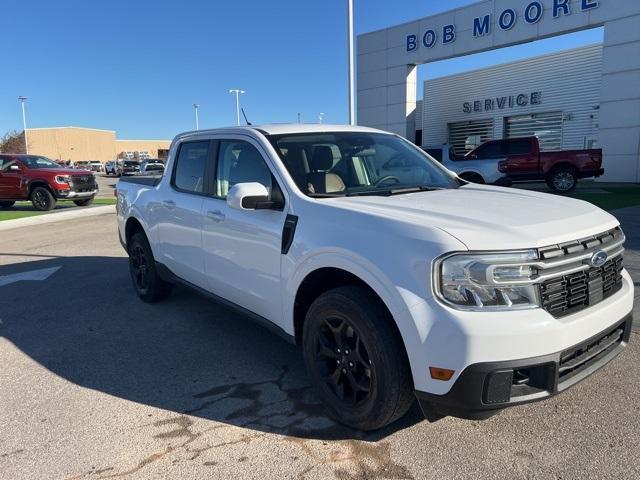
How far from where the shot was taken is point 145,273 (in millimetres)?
5742

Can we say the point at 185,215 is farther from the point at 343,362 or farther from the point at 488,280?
the point at 488,280

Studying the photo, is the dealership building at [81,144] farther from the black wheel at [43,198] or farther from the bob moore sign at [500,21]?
the black wheel at [43,198]

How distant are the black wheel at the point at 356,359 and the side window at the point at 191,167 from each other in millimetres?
2011

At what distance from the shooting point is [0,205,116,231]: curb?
13.6m

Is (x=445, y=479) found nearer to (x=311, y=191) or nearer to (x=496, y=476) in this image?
(x=496, y=476)

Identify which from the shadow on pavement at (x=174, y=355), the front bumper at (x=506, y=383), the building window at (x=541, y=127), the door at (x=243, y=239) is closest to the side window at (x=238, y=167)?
the door at (x=243, y=239)

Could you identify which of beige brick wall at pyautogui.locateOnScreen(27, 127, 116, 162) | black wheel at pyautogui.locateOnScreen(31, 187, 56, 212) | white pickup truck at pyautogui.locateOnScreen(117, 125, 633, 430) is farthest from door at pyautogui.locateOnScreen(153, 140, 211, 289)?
beige brick wall at pyautogui.locateOnScreen(27, 127, 116, 162)

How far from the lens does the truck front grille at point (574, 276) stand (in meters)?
2.53

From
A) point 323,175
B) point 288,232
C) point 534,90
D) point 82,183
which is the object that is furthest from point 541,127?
point 288,232

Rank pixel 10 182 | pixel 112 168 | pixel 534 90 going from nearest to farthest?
pixel 10 182, pixel 534 90, pixel 112 168

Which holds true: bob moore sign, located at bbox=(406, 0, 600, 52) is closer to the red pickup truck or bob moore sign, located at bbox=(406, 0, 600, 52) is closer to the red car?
the red pickup truck

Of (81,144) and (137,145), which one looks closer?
(81,144)

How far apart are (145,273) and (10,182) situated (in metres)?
14.1

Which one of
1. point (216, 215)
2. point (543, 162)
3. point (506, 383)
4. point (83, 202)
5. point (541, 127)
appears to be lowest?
point (506, 383)
